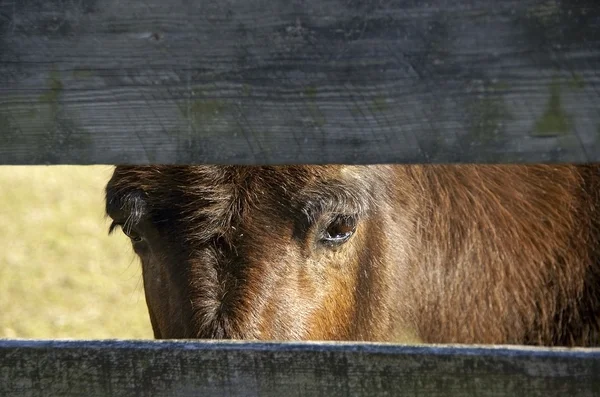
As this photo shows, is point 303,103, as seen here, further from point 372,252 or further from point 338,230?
point 372,252

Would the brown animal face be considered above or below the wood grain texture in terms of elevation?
above

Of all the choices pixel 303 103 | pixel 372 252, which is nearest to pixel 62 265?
pixel 372 252

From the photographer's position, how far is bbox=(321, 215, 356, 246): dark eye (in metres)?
2.67

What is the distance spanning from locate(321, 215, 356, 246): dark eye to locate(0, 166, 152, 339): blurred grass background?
12.3ft

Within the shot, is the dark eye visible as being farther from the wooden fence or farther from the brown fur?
the wooden fence

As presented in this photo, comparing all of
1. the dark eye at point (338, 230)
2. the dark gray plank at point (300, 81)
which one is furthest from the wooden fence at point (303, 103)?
the dark eye at point (338, 230)

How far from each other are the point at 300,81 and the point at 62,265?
6957 mm

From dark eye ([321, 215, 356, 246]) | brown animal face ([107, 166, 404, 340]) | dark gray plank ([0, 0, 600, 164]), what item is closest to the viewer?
dark gray plank ([0, 0, 600, 164])

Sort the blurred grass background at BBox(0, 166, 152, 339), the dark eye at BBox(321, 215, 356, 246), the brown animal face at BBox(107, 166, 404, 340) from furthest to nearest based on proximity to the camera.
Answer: the blurred grass background at BBox(0, 166, 152, 339)
the dark eye at BBox(321, 215, 356, 246)
the brown animal face at BBox(107, 166, 404, 340)

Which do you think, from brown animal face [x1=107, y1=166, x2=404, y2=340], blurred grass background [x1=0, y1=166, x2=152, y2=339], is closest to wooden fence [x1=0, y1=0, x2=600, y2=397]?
brown animal face [x1=107, y1=166, x2=404, y2=340]

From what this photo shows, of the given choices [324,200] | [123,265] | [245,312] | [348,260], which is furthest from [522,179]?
[123,265]

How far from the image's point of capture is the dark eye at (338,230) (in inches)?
105

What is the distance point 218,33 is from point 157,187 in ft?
4.58

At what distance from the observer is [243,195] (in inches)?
101
